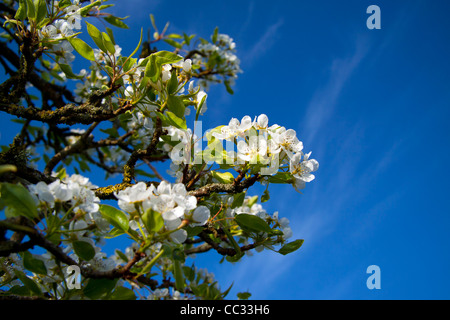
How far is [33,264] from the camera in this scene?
153 cm

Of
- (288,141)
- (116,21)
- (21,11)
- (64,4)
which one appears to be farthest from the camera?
(116,21)

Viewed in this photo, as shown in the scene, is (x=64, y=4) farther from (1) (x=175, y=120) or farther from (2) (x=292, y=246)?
(2) (x=292, y=246)

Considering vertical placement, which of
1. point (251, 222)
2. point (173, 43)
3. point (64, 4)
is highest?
point (173, 43)

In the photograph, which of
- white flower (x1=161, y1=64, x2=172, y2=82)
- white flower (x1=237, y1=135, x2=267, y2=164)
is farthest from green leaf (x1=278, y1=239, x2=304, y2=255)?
white flower (x1=161, y1=64, x2=172, y2=82)

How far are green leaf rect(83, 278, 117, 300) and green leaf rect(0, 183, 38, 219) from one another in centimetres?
45

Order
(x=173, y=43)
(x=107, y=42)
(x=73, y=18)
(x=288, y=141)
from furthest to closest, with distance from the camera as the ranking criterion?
(x=173, y=43) → (x=73, y=18) → (x=107, y=42) → (x=288, y=141)

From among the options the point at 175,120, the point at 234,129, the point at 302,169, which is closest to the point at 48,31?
the point at 175,120

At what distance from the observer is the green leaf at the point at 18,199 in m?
1.23

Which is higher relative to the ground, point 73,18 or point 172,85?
point 73,18

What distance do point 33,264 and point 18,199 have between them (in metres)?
0.46

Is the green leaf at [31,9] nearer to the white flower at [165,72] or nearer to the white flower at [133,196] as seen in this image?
the white flower at [165,72]

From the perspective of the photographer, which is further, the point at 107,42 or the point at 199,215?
the point at 107,42

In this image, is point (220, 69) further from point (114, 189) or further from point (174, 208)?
point (174, 208)

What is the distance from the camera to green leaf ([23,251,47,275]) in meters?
1.53
